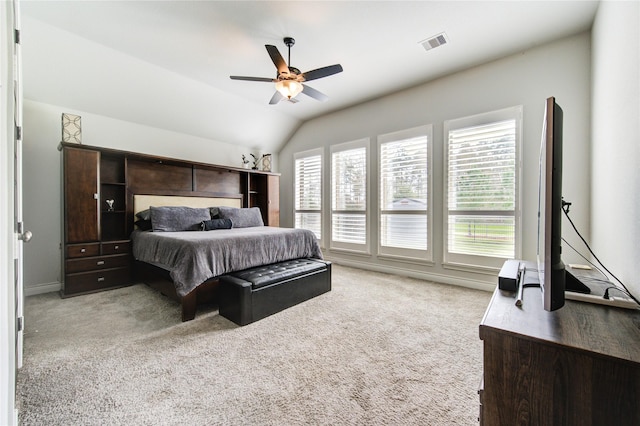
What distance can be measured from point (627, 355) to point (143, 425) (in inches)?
76.7

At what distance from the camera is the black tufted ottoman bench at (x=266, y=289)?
2.38 m

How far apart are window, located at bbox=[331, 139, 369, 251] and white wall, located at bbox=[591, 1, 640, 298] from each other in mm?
2784

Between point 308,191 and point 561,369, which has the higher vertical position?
point 308,191

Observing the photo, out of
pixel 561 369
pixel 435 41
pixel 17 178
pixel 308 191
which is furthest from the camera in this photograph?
pixel 308 191

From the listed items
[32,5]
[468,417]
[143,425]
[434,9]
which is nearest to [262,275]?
[143,425]

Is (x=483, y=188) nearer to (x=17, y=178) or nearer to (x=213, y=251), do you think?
(x=213, y=251)

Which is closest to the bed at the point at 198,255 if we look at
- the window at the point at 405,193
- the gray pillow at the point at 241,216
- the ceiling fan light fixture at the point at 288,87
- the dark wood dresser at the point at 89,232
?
the dark wood dresser at the point at 89,232

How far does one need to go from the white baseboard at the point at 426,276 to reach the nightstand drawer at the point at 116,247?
335 cm

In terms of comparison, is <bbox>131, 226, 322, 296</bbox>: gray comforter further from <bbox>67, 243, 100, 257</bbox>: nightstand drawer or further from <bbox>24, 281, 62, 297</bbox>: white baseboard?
<bbox>24, 281, 62, 297</bbox>: white baseboard

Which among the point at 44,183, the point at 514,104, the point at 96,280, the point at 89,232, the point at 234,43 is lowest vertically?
the point at 96,280

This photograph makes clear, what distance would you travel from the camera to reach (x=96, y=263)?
3.30 metres

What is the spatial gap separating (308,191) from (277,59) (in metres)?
3.18

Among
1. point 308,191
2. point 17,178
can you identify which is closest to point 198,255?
point 17,178

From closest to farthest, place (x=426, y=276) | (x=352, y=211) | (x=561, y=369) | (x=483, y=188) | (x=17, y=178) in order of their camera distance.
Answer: (x=561, y=369) < (x=17, y=178) < (x=483, y=188) < (x=426, y=276) < (x=352, y=211)
